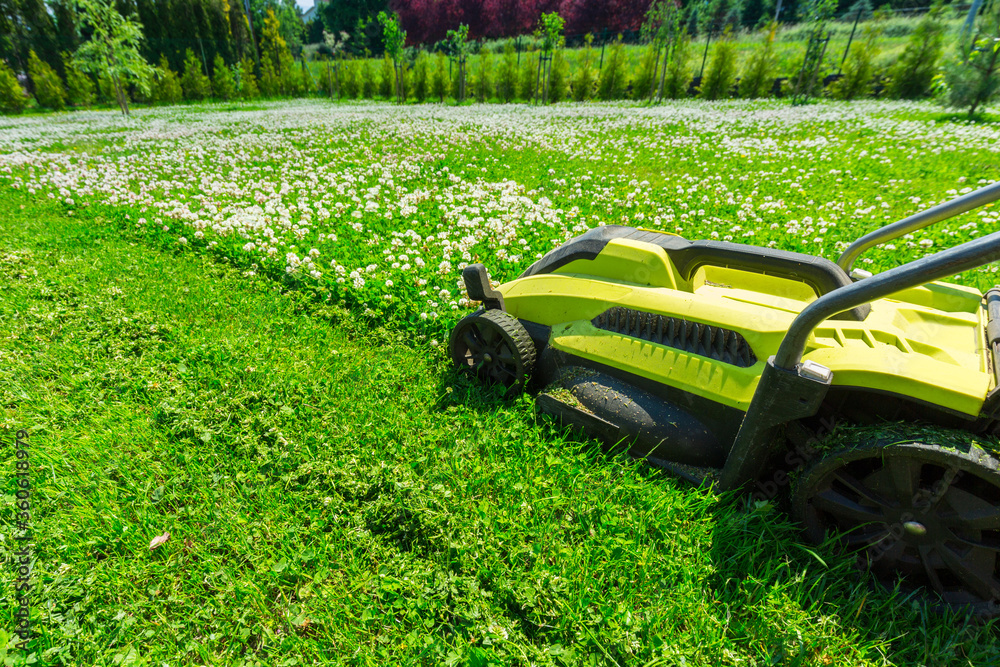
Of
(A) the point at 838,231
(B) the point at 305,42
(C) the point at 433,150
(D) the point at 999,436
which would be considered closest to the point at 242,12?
(B) the point at 305,42

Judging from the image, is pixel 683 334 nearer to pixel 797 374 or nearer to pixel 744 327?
pixel 744 327

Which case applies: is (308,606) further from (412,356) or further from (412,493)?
(412,356)

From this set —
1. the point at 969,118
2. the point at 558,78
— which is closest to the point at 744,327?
the point at 969,118

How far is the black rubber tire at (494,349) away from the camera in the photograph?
3.05 m

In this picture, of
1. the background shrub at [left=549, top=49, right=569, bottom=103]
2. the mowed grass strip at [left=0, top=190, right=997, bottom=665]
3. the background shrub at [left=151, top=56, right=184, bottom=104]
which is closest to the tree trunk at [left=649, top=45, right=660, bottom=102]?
the background shrub at [left=549, top=49, right=569, bottom=103]

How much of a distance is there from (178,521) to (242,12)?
60.2 m

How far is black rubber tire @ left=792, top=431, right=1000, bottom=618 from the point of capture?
1.74 metres

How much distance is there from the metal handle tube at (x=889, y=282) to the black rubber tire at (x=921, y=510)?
51 cm

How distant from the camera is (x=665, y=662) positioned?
188 centimetres

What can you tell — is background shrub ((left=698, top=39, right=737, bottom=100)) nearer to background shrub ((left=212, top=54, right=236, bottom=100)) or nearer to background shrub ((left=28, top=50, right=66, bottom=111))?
background shrub ((left=212, top=54, right=236, bottom=100))

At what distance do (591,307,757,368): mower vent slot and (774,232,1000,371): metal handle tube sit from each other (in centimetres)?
46

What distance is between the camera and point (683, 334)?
2480 mm

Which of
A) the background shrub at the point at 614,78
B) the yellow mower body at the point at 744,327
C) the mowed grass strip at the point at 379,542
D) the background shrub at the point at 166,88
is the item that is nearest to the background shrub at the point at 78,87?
the background shrub at the point at 166,88
